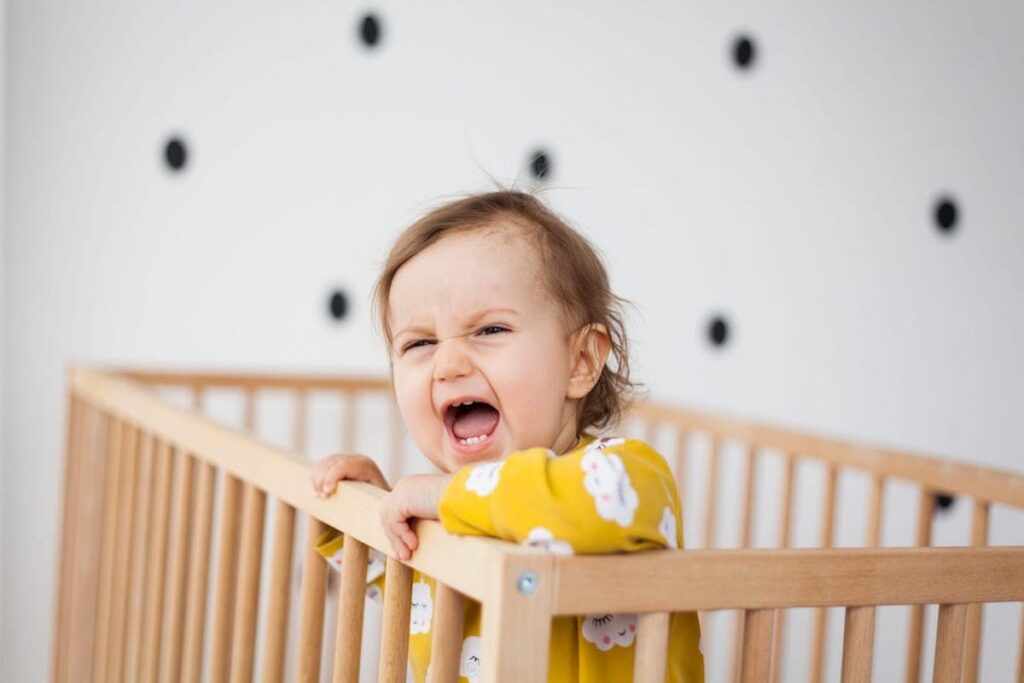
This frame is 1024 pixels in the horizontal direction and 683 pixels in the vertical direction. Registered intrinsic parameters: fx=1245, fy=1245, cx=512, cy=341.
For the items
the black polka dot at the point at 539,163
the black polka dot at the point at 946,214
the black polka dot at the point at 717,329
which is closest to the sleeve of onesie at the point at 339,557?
the black polka dot at the point at 539,163

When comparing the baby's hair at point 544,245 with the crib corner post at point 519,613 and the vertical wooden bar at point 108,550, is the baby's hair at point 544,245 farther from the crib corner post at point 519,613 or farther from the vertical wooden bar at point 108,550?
the vertical wooden bar at point 108,550

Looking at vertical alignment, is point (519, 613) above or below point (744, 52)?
below

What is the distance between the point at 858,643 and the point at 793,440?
856 millimetres

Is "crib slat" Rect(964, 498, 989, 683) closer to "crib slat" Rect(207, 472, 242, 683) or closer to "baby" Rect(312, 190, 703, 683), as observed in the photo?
"baby" Rect(312, 190, 703, 683)

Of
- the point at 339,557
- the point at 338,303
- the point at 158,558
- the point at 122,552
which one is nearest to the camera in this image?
the point at 339,557

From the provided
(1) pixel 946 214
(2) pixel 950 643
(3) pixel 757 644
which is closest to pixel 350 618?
(3) pixel 757 644

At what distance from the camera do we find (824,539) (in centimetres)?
154

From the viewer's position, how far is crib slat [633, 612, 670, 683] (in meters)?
0.69

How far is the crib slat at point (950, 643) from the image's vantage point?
2.55 feet

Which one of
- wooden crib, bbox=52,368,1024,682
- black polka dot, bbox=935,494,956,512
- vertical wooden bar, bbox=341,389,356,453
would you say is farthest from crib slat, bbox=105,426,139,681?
black polka dot, bbox=935,494,956,512

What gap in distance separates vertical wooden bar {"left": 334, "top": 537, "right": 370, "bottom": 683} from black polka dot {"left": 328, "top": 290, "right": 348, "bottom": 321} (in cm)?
111

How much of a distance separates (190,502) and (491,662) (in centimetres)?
68

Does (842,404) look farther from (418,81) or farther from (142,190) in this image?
(142,190)

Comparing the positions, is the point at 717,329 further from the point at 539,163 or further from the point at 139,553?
the point at 139,553
